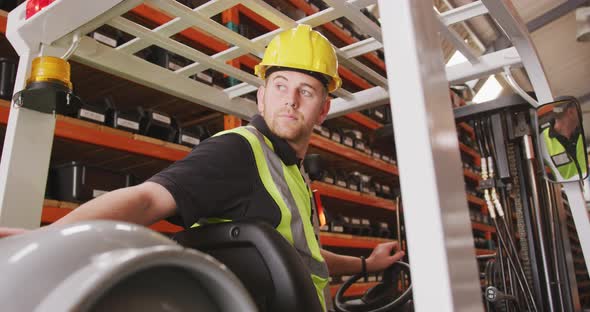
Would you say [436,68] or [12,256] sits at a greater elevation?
[436,68]

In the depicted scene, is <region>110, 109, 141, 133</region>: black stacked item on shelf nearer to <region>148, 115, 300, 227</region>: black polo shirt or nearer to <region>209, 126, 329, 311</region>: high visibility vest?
<region>209, 126, 329, 311</region>: high visibility vest

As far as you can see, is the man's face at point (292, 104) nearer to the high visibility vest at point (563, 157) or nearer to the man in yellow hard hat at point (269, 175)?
the man in yellow hard hat at point (269, 175)

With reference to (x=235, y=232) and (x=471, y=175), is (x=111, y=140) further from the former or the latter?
(x=471, y=175)

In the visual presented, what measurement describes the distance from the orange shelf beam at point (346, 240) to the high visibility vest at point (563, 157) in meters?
2.17

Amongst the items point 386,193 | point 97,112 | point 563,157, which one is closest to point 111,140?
point 97,112

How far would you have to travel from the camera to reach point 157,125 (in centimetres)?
298

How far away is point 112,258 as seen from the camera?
0.58 metres

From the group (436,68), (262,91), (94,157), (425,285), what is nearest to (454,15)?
(262,91)

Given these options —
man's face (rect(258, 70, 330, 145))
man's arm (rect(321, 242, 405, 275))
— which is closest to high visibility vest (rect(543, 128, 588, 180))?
man's arm (rect(321, 242, 405, 275))

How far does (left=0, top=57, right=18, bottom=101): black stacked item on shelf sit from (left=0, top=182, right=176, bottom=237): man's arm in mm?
1502

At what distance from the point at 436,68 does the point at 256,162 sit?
81cm

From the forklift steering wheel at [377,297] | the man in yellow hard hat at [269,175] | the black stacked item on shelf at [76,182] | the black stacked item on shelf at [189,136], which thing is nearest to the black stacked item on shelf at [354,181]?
the black stacked item on shelf at [189,136]

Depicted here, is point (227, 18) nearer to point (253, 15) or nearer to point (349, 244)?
point (253, 15)

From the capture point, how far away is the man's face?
74.4 inches
